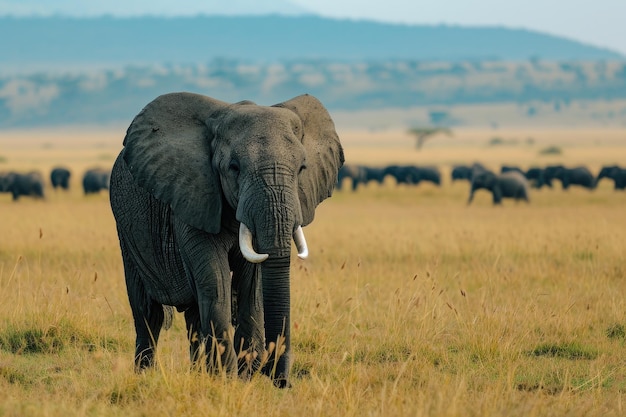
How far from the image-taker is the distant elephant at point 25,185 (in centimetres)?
3034

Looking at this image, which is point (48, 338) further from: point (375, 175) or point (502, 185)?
point (375, 175)

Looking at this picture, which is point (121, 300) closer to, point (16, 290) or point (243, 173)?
point (16, 290)

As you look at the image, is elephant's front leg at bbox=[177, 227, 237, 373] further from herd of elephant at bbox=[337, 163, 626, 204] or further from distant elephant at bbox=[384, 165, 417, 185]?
distant elephant at bbox=[384, 165, 417, 185]

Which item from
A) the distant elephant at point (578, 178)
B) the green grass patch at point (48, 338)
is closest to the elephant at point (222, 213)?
the green grass patch at point (48, 338)

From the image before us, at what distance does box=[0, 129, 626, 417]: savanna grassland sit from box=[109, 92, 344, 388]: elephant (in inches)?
14.4

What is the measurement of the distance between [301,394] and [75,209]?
1993 cm

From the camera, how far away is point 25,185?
30344mm

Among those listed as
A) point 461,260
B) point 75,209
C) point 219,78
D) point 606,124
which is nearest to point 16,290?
point 461,260

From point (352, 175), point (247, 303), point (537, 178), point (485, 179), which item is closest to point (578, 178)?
point (537, 178)

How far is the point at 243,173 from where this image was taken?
6367 mm

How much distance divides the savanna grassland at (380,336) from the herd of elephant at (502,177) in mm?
12783

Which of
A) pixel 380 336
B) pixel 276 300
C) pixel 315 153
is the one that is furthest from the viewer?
pixel 380 336

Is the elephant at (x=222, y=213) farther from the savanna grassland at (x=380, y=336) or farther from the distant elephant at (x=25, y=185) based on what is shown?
the distant elephant at (x=25, y=185)

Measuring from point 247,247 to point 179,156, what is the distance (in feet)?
3.11
